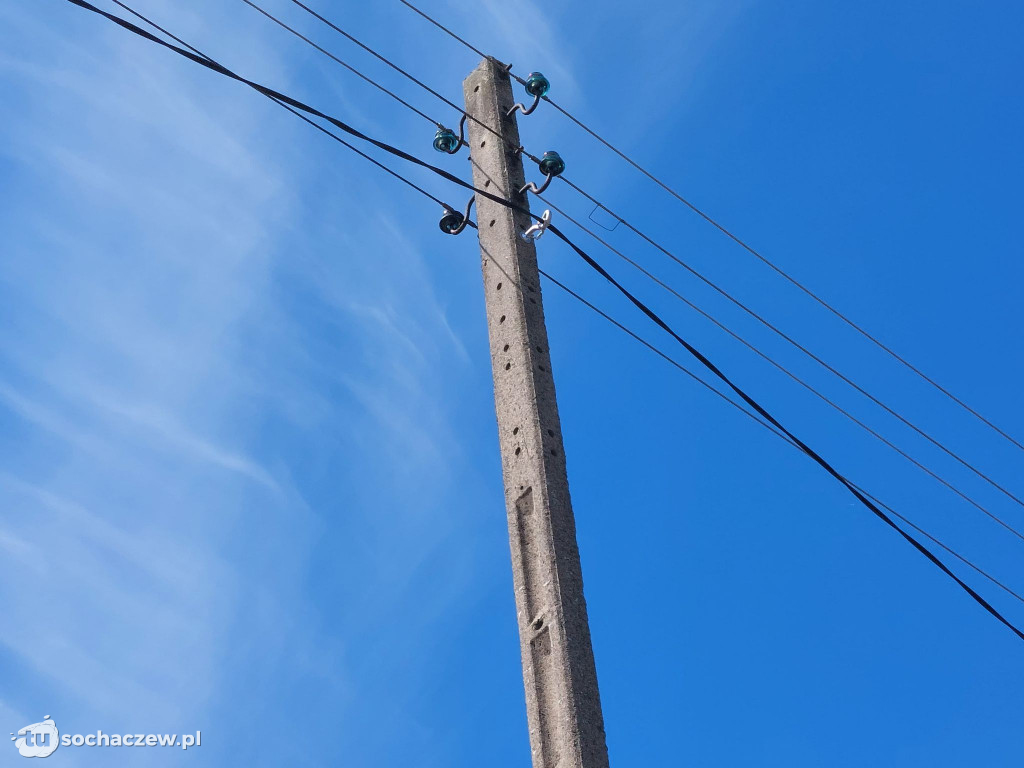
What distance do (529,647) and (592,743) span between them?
26.5 inches

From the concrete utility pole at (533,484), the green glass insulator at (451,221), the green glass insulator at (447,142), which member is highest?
the green glass insulator at (447,142)

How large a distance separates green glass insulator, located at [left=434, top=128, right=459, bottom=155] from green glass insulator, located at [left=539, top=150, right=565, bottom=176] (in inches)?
24.4

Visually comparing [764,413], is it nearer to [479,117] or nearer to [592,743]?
[479,117]

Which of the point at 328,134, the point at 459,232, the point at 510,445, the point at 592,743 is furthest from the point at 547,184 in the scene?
the point at 592,743

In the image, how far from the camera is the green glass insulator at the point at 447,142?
8.58 m

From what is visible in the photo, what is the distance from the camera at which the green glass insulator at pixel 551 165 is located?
332 inches

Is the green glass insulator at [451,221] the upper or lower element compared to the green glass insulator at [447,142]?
lower

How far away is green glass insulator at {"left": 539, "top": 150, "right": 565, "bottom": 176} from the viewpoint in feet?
27.7

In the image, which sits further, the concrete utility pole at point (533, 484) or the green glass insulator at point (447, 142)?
the green glass insulator at point (447, 142)

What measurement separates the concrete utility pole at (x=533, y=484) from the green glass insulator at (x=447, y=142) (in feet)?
0.44

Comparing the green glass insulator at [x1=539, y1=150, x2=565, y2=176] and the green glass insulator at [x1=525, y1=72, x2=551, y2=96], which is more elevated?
the green glass insulator at [x1=525, y1=72, x2=551, y2=96]

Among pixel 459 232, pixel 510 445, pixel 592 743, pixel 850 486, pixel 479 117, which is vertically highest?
pixel 479 117

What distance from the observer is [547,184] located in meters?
8.24

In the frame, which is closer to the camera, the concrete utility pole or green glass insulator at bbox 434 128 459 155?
the concrete utility pole
